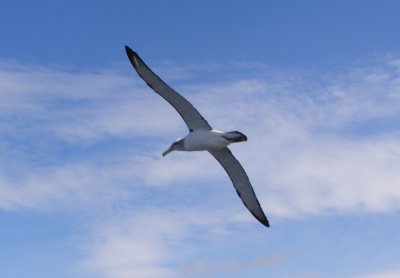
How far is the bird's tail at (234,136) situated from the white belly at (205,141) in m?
0.21

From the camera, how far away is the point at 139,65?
28031 mm

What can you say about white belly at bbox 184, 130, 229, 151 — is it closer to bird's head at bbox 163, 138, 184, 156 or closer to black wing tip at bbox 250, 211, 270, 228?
bird's head at bbox 163, 138, 184, 156

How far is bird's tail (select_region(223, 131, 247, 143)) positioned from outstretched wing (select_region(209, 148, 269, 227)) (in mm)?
2122

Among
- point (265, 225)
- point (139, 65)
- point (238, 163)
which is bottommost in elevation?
point (265, 225)

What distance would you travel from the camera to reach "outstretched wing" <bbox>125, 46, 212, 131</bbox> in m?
27.8

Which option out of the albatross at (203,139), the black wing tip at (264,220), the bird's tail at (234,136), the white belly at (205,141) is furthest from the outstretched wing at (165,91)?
the black wing tip at (264,220)

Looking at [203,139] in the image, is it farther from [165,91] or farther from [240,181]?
[240,181]

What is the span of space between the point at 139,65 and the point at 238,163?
609cm

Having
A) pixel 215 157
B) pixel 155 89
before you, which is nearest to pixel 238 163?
pixel 215 157

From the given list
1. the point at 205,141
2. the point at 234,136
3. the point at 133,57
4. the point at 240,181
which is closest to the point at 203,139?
the point at 205,141

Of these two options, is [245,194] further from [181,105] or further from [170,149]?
[181,105]

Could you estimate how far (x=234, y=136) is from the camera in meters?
28.1

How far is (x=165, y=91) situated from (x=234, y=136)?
10.1 ft

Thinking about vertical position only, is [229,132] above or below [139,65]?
below
